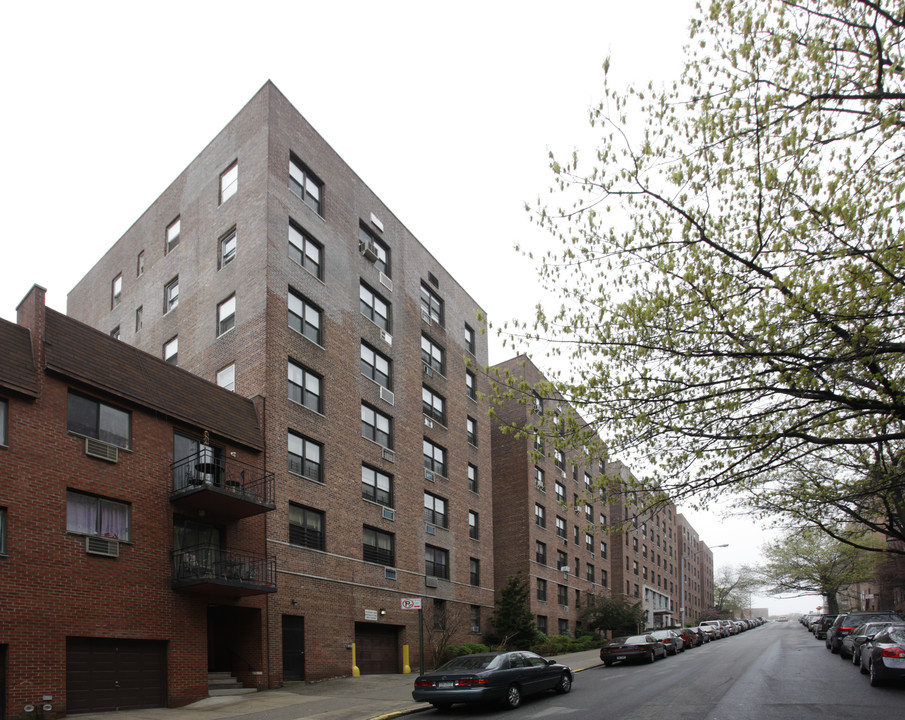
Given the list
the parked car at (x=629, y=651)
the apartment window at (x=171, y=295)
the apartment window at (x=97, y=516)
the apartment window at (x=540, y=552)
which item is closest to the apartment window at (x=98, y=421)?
the apartment window at (x=97, y=516)

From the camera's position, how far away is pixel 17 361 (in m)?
15.3

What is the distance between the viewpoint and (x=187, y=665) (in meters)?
17.5

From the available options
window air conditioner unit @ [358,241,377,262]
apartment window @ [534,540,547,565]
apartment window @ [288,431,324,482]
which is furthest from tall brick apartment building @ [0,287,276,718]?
apartment window @ [534,540,547,565]

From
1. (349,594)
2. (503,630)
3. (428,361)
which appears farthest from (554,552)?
(349,594)

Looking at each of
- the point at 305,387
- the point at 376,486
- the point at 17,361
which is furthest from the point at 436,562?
the point at 17,361

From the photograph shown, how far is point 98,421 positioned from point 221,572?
5.04 metres

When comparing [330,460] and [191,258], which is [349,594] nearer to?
[330,460]

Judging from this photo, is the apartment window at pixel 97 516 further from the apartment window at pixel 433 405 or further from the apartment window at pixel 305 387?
the apartment window at pixel 433 405

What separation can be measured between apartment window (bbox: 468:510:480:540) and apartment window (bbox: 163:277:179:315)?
16318 mm

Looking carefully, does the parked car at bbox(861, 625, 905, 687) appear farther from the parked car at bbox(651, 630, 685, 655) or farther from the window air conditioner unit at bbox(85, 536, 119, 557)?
the window air conditioner unit at bbox(85, 536, 119, 557)

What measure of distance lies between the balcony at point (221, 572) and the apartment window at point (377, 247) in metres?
13.4

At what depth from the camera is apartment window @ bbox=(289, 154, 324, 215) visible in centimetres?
2597

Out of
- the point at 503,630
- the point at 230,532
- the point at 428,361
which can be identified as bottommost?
the point at 503,630

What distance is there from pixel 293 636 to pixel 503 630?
1456cm
